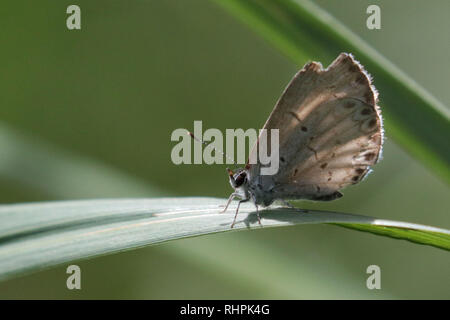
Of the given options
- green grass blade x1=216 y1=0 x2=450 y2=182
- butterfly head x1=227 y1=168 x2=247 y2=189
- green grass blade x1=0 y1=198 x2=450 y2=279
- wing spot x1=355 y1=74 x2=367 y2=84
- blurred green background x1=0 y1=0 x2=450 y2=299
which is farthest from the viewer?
blurred green background x1=0 y1=0 x2=450 y2=299

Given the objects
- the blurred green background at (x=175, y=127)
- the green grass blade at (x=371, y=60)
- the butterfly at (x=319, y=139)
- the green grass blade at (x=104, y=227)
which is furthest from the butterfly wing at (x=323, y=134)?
the blurred green background at (x=175, y=127)

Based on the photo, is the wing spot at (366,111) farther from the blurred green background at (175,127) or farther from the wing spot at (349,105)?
the blurred green background at (175,127)

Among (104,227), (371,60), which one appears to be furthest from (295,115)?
(104,227)

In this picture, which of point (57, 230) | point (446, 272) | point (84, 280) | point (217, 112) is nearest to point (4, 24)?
point (217, 112)

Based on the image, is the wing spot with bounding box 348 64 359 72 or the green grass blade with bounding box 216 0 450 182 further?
the wing spot with bounding box 348 64 359 72

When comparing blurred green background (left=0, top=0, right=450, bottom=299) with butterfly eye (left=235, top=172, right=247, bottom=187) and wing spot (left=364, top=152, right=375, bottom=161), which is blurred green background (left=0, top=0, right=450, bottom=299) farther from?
wing spot (left=364, top=152, right=375, bottom=161)

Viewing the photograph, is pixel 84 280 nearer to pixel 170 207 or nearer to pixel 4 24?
pixel 170 207

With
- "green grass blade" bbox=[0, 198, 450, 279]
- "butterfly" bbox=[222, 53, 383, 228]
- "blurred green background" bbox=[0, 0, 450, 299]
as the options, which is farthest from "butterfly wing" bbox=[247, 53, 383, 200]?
"blurred green background" bbox=[0, 0, 450, 299]
